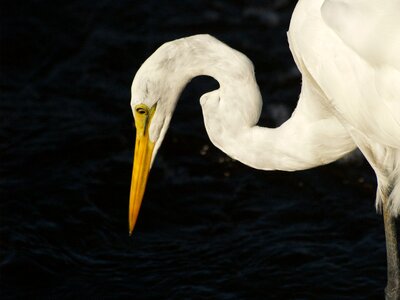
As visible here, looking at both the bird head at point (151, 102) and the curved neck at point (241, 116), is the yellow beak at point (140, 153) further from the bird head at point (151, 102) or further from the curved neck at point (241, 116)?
the curved neck at point (241, 116)

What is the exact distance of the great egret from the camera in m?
4.94

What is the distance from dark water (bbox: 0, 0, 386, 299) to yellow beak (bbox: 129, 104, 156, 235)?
0.84 meters

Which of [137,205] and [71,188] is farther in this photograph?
[71,188]

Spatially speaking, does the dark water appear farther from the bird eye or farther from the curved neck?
the bird eye

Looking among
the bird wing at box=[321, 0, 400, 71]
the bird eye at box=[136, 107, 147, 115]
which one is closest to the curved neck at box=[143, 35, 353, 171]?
the bird eye at box=[136, 107, 147, 115]

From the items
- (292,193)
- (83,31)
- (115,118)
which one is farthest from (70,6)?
(292,193)

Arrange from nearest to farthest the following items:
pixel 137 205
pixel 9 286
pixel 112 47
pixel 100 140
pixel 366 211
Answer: pixel 137 205
pixel 9 286
pixel 366 211
pixel 100 140
pixel 112 47

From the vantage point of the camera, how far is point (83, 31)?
8.97 meters

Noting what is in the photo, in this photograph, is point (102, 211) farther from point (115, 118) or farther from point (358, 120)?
point (358, 120)

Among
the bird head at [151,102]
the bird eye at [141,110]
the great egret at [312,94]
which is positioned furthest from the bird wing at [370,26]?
the bird eye at [141,110]

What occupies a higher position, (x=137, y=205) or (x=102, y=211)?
(x=137, y=205)

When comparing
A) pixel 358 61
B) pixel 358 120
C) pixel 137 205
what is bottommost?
pixel 137 205

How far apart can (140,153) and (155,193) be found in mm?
1672

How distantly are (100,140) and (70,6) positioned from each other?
2.01 meters
